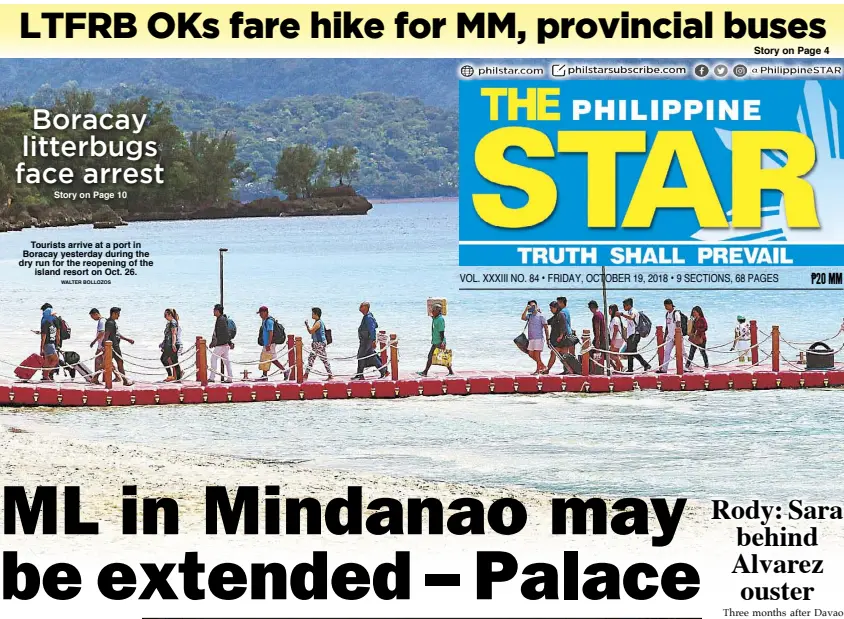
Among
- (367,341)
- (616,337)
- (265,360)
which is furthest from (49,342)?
(616,337)

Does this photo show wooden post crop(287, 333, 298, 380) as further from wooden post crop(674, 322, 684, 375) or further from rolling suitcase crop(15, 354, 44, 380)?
wooden post crop(674, 322, 684, 375)

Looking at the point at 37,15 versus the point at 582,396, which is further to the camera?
the point at 582,396

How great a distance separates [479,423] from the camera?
2366cm

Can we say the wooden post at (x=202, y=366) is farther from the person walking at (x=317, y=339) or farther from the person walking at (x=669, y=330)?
the person walking at (x=669, y=330)

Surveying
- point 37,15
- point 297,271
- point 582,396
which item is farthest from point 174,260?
point 37,15

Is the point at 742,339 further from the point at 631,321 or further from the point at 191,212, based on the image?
the point at 191,212

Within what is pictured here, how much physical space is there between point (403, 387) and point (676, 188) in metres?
6.29

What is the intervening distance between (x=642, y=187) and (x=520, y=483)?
4.83 metres

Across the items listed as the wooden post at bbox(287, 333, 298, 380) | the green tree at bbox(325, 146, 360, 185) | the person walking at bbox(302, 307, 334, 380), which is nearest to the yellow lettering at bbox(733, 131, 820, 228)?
the person walking at bbox(302, 307, 334, 380)

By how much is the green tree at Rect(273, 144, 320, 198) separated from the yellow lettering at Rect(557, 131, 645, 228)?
479 ft

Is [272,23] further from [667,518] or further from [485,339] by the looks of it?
[485,339]

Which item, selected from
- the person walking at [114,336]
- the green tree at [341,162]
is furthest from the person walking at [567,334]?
the green tree at [341,162]

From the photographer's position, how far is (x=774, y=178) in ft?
69.3

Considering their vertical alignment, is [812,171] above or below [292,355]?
above
